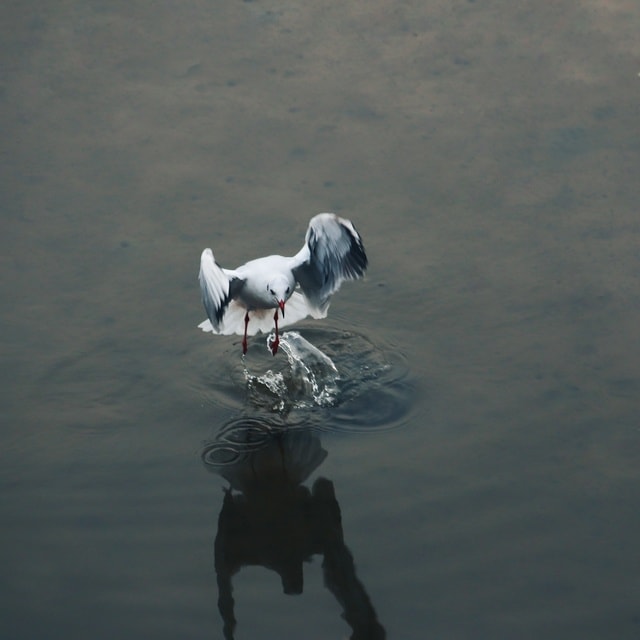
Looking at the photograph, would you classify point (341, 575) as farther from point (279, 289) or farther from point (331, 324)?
point (331, 324)

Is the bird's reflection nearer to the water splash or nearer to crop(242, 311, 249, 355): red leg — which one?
the water splash

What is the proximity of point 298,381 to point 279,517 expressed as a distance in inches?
40.6

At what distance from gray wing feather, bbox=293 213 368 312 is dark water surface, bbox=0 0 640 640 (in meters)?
0.32

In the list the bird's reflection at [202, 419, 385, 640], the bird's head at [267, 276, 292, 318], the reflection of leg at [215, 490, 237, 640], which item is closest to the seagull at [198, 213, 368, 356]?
the bird's head at [267, 276, 292, 318]

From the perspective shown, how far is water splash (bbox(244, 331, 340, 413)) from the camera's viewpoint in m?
6.82

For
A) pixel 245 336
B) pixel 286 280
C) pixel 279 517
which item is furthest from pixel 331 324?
pixel 279 517

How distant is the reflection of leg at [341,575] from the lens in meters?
5.54

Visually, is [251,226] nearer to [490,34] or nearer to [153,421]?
[153,421]

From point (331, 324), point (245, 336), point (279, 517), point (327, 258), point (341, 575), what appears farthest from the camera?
point (331, 324)

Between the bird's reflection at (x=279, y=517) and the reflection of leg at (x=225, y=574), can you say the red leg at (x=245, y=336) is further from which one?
the reflection of leg at (x=225, y=574)

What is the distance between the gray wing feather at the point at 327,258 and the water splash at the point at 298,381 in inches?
11.5

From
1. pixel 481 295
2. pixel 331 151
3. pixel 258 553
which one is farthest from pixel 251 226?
pixel 258 553

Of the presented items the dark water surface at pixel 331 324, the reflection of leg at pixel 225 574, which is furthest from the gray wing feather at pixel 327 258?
the reflection of leg at pixel 225 574

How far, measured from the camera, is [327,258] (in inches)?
273
